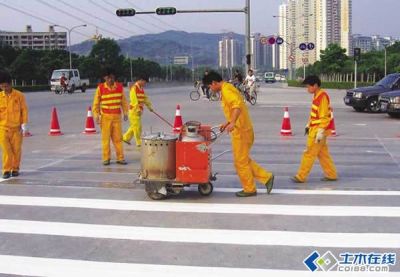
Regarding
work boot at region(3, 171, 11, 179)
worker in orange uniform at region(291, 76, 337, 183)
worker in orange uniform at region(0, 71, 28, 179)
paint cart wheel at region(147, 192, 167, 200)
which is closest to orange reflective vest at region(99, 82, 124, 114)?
worker in orange uniform at region(0, 71, 28, 179)

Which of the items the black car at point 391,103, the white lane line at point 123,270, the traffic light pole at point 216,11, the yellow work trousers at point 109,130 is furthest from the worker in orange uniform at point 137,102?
the traffic light pole at point 216,11

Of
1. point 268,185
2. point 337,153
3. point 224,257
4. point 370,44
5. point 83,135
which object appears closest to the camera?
point 224,257

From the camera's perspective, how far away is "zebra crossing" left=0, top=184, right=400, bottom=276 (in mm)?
5125

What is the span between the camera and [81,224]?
648 centimetres

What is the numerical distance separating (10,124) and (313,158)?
195 inches

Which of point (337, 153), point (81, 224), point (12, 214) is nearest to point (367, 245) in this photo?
point (81, 224)

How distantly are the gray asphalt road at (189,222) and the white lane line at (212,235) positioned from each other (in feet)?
0.04

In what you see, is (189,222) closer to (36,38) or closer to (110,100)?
(110,100)

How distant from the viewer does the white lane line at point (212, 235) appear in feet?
18.6

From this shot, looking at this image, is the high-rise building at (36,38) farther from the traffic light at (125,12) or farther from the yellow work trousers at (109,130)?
the yellow work trousers at (109,130)

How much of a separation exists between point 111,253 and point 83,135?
34.2ft

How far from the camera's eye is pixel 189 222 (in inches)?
255

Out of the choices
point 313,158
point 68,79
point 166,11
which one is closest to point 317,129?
point 313,158

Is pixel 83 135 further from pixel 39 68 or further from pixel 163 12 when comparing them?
pixel 39 68
